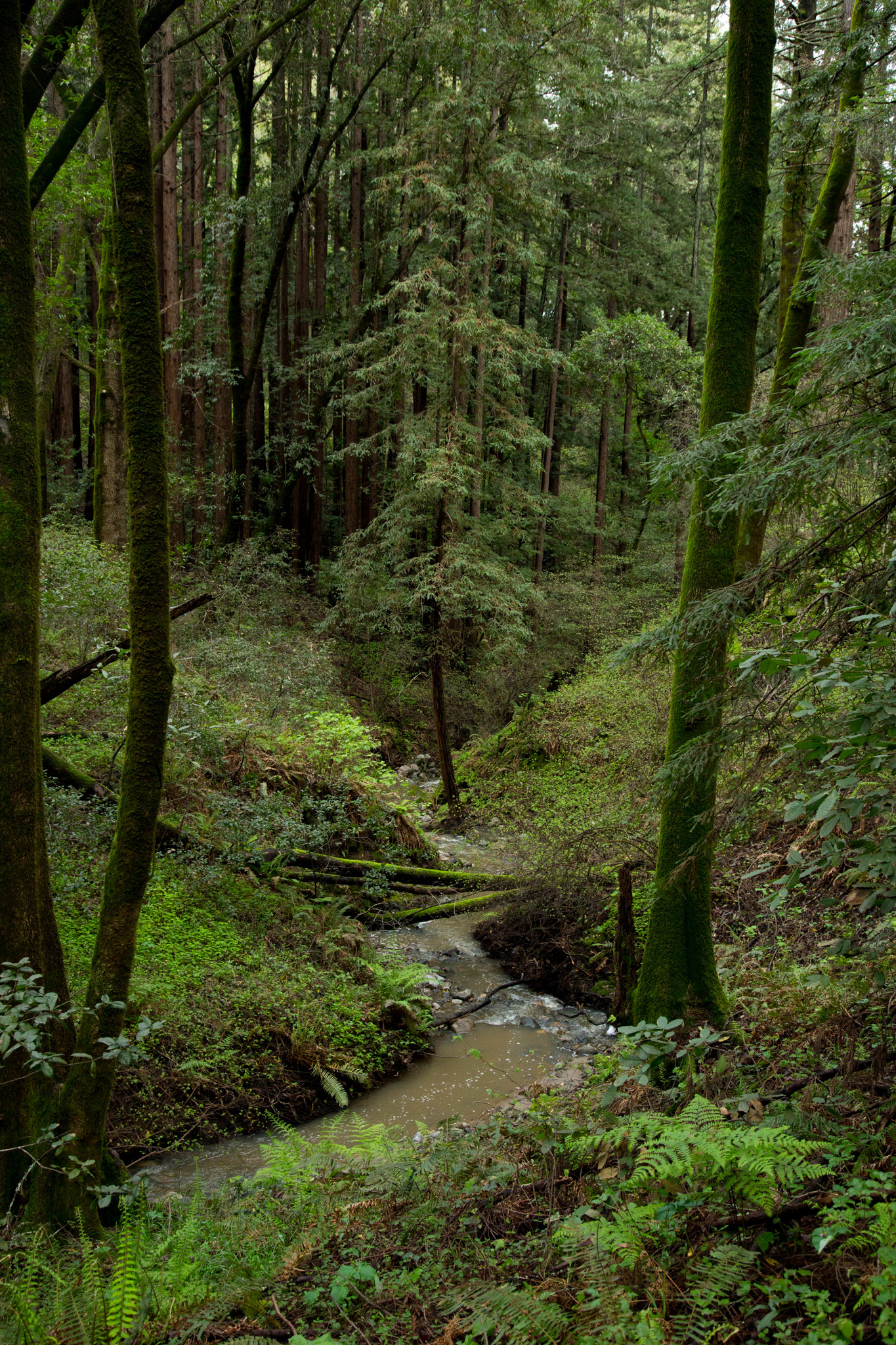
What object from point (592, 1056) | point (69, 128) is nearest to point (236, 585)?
point (69, 128)

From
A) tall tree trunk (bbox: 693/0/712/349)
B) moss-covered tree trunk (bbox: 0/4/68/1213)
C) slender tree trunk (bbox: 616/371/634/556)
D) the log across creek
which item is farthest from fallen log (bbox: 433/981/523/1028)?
tall tree trunk (bbox: 693/0/712/349)

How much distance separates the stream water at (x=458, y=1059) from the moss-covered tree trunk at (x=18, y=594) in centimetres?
170

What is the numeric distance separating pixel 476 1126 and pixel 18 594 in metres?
4.34

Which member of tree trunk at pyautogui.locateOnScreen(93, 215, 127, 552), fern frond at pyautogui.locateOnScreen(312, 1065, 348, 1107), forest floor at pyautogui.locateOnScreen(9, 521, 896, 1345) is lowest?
fern frond at pyautogui.locateOnScreen(312, 1065, 348, 1107)

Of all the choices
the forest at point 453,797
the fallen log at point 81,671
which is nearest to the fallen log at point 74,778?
the forest at point 453,797

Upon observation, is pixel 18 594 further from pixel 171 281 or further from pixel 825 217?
pixel 171 281

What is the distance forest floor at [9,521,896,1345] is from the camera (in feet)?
8.55

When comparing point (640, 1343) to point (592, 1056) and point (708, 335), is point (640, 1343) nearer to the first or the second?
point (592, 1056)

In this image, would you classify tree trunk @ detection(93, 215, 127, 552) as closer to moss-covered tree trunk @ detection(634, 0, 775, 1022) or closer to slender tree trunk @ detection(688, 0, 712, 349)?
moss-covered tree trunk @ detection(634, 0, 775, 1022)

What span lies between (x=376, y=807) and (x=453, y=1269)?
7.85 metres

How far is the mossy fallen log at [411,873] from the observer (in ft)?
31.6

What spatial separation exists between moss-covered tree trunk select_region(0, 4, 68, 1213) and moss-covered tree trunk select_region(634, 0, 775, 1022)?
3.79 metres

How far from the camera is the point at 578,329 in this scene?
29484 mm

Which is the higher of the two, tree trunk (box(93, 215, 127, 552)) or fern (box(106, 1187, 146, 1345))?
tree trunk (box(93, 215, 127, 552))
